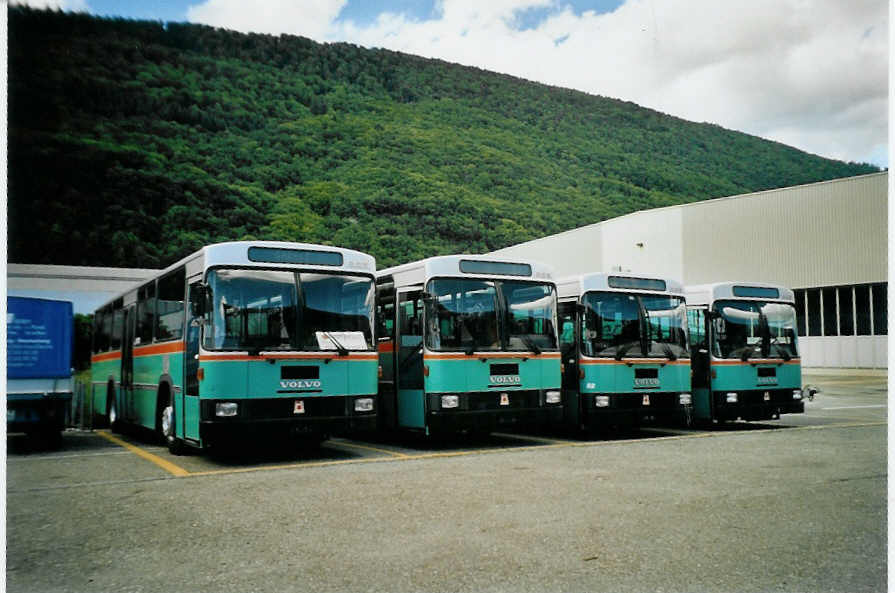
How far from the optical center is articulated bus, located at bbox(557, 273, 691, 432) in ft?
39.9

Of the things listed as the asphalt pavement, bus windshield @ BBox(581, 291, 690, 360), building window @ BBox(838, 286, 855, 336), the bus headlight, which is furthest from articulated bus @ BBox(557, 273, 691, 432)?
building window @ BBox(838, 286, 855, 336)

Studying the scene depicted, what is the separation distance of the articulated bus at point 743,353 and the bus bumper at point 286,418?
6219 millimetres

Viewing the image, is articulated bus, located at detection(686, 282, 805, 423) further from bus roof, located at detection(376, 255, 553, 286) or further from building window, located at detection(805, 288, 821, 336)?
building window, located at detection(805, 288, 821, 336)

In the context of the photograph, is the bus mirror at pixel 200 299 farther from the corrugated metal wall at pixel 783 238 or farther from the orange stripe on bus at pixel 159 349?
the corrugated metal wall at pixel 783 238

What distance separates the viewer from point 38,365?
10867 mm

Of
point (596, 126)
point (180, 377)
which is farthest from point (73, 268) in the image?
point (596, 126)

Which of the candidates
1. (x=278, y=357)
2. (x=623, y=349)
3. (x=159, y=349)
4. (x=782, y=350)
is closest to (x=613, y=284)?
(x=623, y=349)

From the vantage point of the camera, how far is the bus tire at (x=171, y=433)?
10504 millimetres

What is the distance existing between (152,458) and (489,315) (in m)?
4.80

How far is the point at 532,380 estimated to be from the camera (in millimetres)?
11438

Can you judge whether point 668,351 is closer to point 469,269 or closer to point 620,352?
point 620,352

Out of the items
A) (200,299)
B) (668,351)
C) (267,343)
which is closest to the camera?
(200,299)

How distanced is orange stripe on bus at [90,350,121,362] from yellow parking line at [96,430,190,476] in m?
1.39

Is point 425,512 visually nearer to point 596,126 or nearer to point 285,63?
point 285,63
